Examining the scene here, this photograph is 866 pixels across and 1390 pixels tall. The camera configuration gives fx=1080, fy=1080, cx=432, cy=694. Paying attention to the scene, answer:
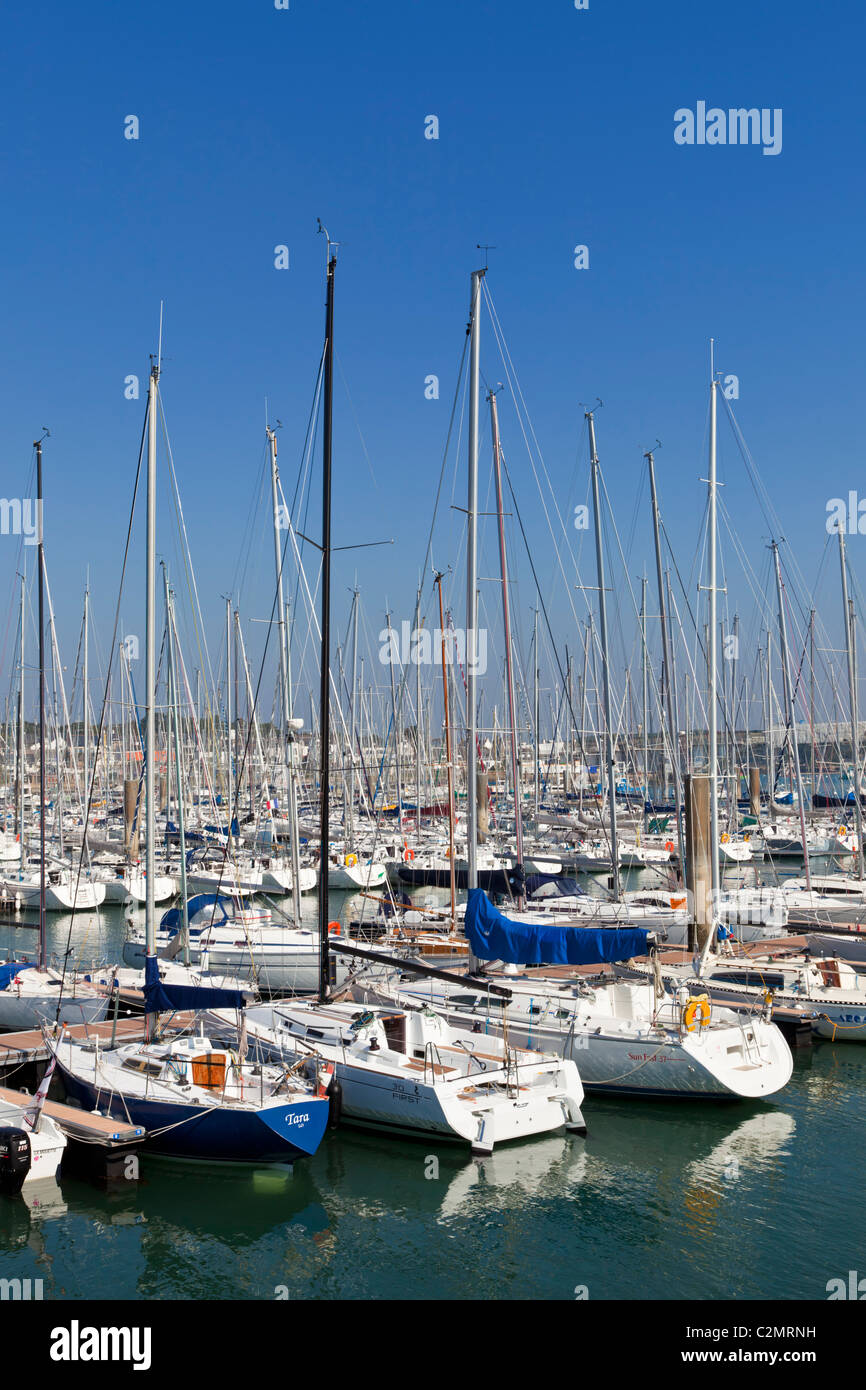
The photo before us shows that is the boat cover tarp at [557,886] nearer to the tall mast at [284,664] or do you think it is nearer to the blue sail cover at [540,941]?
the tall mast at [284,664]

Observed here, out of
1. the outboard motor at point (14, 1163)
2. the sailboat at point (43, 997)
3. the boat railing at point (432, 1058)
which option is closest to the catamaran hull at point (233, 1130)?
the outboard motor at point (14, 1163)

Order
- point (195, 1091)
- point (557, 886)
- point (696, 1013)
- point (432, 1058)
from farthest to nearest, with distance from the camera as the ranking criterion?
point (557, 886) → point (696, 1013) → point (432, 1058) → point (195, 1091)

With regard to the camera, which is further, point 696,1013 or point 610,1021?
point 610,1021

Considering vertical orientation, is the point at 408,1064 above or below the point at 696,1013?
below

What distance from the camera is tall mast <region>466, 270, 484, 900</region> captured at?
26406mm

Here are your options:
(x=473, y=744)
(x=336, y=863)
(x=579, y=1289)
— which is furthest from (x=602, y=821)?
(x=579, y=1289)

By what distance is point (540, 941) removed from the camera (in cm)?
2444

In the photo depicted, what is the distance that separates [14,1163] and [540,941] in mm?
11624

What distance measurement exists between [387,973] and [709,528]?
1665 cm

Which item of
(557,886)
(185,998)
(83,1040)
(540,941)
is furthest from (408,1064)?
(557,886)

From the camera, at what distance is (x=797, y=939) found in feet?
116

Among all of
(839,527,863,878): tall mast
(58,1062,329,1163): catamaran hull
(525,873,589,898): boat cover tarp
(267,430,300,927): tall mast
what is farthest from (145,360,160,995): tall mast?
(839,527,863,878): tall mast

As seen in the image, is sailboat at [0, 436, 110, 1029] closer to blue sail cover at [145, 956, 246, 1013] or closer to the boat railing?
blue sail cover at [145, 956, 246, 1013]

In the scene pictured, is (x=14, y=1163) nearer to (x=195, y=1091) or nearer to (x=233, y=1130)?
(x=195, y=1091)
